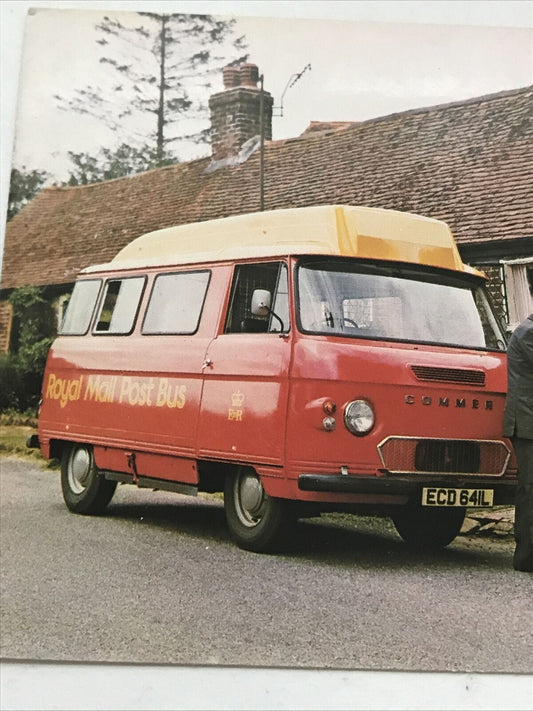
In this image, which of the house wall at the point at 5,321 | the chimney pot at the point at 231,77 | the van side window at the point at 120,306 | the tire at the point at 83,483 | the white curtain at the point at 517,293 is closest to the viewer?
the white curtain at the point at 517,293

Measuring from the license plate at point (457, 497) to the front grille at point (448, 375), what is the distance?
0.59 m

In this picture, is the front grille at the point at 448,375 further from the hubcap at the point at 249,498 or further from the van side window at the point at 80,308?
the van side window at the point at 80,308

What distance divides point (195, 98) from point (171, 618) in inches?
127

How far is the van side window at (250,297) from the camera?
525cm

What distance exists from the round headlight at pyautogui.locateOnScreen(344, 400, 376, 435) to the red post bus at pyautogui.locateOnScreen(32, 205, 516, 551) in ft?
0.04

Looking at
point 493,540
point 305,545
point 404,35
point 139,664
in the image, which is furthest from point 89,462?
point 404,35

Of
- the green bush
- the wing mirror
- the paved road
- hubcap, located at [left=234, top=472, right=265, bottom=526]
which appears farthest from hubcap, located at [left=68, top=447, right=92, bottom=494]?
the wing mirror

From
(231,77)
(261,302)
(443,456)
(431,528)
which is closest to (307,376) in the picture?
(261,302)

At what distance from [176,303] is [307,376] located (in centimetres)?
146

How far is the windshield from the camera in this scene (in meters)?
5.16

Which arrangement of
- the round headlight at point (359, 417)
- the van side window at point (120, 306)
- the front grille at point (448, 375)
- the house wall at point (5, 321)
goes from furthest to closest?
the van side window at point (120, 306)
the house wall at point (5, 321)
the front grille at point (448, 375)
the round headlight at point (359, 417)

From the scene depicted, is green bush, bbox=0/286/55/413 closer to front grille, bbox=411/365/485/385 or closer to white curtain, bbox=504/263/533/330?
front grille, bbox=411/365/485/385

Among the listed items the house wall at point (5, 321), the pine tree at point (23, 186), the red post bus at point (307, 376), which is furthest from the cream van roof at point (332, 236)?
the house wall at point (5, 321)

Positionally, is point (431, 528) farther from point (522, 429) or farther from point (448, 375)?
point (448, 375)
